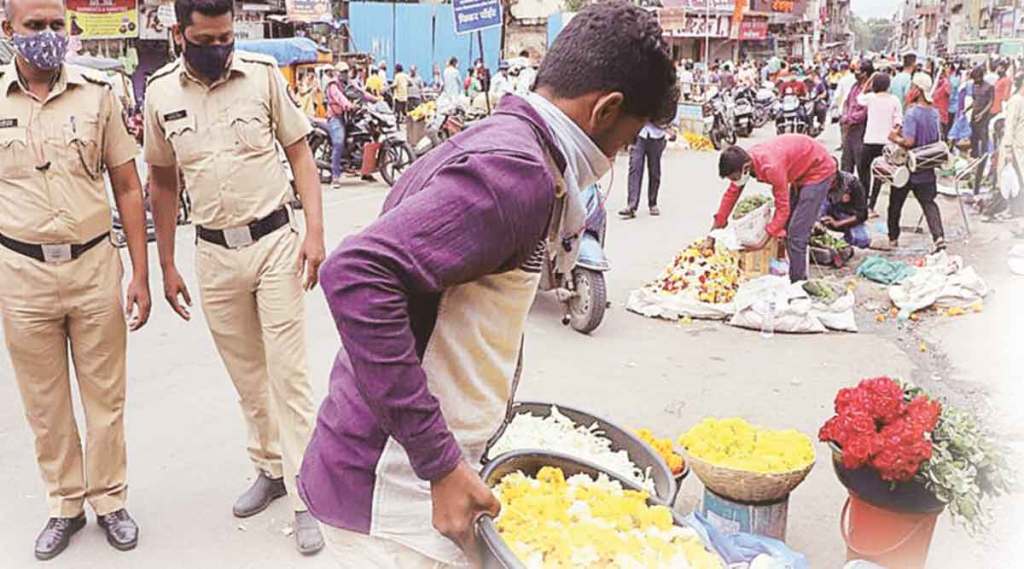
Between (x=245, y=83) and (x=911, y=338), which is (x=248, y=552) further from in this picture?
(x=911, y=338)

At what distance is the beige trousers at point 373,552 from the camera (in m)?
1.79

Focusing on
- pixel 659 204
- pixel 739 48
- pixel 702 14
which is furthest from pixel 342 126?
pixel 739 48

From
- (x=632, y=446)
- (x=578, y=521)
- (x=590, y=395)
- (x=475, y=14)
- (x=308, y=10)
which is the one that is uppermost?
(x=308, y=10)

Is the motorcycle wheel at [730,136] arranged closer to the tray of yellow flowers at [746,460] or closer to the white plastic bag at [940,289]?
the white plastic bag at [940,289]

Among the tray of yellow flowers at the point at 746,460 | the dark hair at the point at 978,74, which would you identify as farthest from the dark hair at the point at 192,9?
the dark hair at the point at 978,74

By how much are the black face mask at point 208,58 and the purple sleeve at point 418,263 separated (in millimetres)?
2140

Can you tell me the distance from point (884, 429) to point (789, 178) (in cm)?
414

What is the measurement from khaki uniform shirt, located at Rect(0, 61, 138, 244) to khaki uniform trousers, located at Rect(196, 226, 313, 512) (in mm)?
480

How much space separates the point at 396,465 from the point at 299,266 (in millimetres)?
1967

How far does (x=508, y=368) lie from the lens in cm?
179

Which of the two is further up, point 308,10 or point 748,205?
point 308,10

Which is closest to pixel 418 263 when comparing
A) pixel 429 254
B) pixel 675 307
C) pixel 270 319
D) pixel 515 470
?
pixel 429 254

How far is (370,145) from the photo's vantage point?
509 inches

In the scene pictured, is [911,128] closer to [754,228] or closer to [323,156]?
[754,228]
